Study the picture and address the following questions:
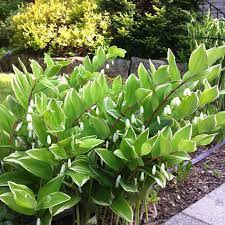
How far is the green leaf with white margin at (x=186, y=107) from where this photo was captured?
8.88 feet

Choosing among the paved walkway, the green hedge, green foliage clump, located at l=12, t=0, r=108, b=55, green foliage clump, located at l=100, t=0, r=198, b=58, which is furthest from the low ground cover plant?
green foliage clump, located at l=12, t=0, r=108, b=55

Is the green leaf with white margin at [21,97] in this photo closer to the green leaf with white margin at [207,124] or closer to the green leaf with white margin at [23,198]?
the green leaf with white margin at [23,198]

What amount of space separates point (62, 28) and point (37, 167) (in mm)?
5350

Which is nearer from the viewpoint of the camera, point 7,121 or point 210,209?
point 7,121

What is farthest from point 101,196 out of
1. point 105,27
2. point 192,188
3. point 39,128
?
point 105,27

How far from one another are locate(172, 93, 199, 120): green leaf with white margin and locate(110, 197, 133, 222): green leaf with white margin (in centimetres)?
57

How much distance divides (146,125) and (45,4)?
575cm

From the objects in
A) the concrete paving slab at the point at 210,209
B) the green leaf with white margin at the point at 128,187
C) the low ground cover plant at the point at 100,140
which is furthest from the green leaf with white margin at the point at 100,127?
the concrete paving slab at the point at 210,209

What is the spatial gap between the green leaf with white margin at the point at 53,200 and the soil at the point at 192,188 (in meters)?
0.98

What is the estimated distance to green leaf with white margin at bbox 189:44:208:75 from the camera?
2670 millimetres

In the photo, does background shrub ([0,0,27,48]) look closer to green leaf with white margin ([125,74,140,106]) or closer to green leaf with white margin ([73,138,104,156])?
green leaf with white margin ([125,74,140,106])

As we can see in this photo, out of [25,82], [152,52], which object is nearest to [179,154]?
[25,82]

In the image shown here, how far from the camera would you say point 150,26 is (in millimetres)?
7309

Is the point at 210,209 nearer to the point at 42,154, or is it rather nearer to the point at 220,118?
the point at 220,118
